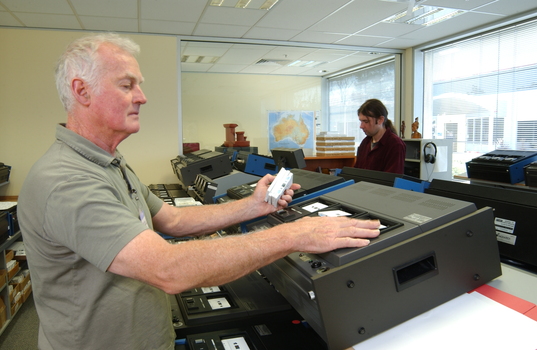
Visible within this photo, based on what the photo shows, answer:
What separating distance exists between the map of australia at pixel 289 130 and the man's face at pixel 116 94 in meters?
4.13

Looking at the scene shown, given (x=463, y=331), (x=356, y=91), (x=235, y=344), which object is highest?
(x=356, y=91)

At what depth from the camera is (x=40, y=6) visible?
11.1 feet

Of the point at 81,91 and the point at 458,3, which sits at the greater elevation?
the point at 458,3

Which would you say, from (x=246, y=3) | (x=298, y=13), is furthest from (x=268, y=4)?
(x=298, y=13)

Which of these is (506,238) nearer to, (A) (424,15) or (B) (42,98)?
(A) (424,15)

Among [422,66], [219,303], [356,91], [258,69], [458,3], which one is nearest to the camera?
[219,303]

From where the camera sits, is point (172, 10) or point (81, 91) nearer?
point (81, 91)

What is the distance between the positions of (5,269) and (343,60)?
4566mm

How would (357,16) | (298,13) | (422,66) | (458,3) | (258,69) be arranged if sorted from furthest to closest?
(422,66) < (258,69) < (357,16) < (298,13) < (458,3)

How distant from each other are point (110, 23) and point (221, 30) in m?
1.16

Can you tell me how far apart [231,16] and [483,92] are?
123 inches

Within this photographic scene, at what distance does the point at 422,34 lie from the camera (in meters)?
4.58

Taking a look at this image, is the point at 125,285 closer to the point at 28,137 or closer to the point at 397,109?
the point at 28,137

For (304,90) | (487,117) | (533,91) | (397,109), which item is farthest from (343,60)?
(533,91)
